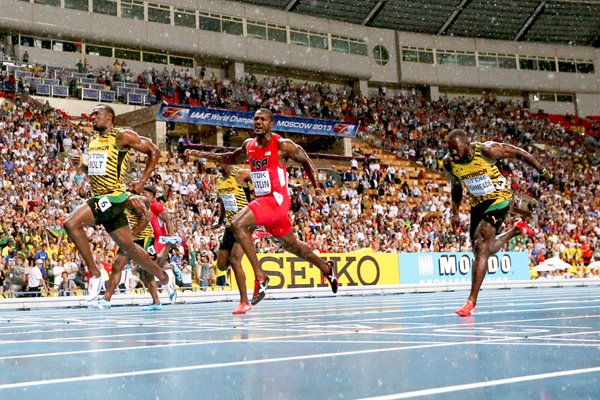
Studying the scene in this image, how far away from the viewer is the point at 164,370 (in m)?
4.46

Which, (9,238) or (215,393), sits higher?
(9,238)

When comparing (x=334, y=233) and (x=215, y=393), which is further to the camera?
(x=334, y=233)

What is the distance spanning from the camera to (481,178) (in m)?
9.87

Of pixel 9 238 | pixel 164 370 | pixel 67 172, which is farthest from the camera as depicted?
pixel 67 172

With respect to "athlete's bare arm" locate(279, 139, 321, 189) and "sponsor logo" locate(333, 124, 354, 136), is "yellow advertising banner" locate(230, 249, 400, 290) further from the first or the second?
"sponsor logo" locate(333, 124, 354, 136)

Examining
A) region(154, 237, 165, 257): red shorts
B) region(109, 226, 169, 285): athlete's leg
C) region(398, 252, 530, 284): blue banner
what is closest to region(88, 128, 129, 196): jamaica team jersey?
region(109, 226, 169, 285): athlete's leg

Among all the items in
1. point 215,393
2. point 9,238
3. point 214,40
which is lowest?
point 215,393

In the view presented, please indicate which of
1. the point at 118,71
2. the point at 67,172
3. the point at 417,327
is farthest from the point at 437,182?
the point at 417,327

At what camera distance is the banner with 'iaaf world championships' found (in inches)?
1457

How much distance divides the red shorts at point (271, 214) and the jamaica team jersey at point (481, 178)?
2.16 metres

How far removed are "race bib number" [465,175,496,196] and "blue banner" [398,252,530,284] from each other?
1449 centimetres

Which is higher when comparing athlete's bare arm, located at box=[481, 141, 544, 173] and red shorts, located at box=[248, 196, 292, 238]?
athlete's bare arm, located at box=[481, 141, 544, 173]

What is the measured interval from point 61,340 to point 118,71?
38.7 metres

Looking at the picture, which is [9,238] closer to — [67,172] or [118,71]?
[67,172]
